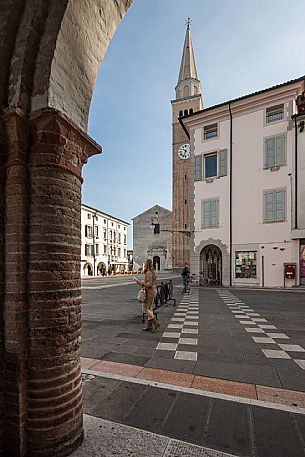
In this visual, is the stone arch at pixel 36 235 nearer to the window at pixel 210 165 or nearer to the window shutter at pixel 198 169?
the window at pixel 210 165

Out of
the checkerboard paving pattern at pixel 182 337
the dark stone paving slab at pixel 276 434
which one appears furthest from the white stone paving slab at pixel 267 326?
the dark stone paving slab at pixel 276 434

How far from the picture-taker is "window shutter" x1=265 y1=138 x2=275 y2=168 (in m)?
18.2

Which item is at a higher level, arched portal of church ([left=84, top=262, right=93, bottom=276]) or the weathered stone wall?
the weathered stone wall

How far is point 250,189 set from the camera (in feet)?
61.6

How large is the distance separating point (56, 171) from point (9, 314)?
1127 mm

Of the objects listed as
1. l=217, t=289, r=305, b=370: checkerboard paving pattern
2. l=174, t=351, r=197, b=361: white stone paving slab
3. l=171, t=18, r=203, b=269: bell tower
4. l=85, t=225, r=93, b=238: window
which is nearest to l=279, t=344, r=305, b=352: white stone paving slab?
l=217, t=289, r=305, b=370: checkerboard paving pattern

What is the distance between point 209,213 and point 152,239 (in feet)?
126

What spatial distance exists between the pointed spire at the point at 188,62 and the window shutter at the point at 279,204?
35.7 metres

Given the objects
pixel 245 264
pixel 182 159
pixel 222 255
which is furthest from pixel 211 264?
pixel 182 159

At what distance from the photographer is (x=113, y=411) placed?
2.82 meters

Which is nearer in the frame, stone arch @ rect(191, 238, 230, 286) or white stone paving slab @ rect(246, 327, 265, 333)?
white stone paving slab @ rect(246, 327, 265, 333)

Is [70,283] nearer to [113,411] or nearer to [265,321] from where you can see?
[113,411]

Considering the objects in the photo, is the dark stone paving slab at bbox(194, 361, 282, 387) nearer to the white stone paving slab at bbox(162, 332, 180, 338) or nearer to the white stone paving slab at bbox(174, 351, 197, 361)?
the white stone paving slab at bbox(174, 351, 197, 361)

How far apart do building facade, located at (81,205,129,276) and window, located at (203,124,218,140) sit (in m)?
23.2
